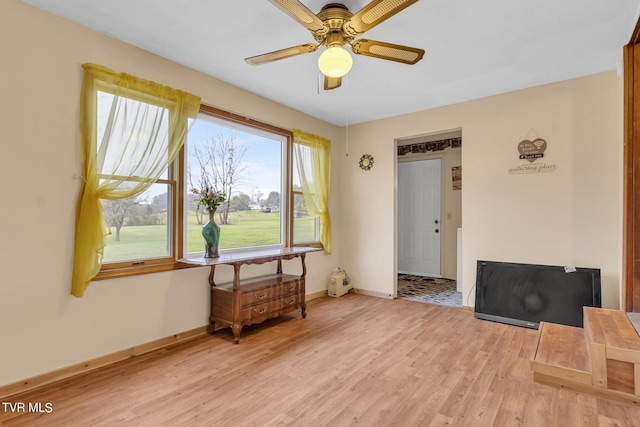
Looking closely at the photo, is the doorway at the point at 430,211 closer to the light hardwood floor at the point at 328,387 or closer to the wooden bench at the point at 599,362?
the light hardwood floor at the point at 328,387

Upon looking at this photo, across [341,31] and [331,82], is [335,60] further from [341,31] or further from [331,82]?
[331,82]

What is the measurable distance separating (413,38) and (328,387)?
2.77m

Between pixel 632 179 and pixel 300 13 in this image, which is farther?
pixel 632 179

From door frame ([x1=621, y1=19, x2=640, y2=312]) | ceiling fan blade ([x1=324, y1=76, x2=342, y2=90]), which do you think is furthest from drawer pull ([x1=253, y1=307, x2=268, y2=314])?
door frame ([x1=621, y1=19, x2=640, y2=312])

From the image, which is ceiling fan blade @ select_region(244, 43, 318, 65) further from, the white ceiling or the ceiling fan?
the white ceiling

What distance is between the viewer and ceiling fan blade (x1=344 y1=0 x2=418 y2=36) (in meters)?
1.69

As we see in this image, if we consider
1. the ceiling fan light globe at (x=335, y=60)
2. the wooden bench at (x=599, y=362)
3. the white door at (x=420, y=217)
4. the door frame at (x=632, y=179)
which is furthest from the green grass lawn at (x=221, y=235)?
the door frame at (x=632, y=179)

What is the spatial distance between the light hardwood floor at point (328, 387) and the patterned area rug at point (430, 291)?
1.16m

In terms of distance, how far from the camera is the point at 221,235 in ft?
11.5

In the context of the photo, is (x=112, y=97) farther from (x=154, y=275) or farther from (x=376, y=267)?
(x=376, y=267)

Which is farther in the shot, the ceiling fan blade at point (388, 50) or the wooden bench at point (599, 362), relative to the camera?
the ceiling fan blade at point (388, 50)

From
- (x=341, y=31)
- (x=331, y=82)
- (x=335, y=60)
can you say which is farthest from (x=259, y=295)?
(x=341, y=31)

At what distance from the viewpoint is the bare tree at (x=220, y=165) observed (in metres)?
3.28

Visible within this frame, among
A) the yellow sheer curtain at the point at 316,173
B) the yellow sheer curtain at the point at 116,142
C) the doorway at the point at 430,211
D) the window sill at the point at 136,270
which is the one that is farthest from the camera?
the doorway at the point at 430,211
